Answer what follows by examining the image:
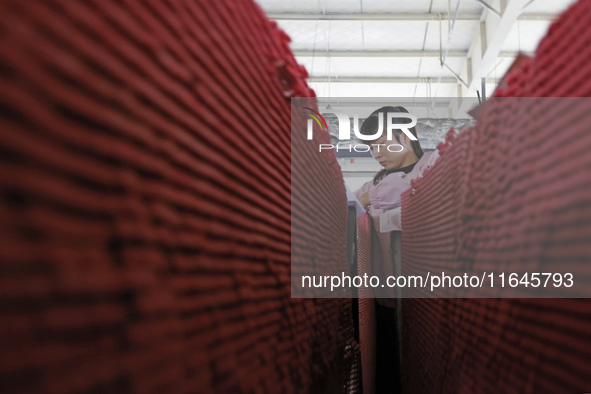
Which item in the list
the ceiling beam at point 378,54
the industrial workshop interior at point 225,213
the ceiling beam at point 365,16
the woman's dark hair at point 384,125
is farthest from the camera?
the ceiling beam at point 378,54

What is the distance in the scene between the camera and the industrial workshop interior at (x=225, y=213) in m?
0.25

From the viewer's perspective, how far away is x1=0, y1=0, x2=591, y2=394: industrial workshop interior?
0.83ft

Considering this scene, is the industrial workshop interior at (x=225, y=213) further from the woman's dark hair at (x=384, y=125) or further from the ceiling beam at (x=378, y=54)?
the ceiling beam at (x=378, y=54)

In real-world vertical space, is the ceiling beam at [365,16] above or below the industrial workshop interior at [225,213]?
above

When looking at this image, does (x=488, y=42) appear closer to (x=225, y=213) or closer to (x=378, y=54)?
(x=378, y=54)

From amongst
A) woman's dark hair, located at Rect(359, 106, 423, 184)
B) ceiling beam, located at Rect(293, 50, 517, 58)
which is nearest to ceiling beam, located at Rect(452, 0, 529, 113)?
ceiling beam, located at Rect(293, 50, 517, 58)

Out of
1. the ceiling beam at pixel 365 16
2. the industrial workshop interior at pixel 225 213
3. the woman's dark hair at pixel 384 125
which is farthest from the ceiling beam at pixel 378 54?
the industrial workshop interior at pixel 225 213

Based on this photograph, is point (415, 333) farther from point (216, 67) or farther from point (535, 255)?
point (216, 67)

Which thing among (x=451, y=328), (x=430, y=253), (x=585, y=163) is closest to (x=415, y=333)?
(x=430, y=253)

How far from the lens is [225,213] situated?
508 mm

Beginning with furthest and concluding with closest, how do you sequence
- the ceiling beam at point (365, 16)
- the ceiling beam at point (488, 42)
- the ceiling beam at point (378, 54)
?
the ceiling beam at point (378, 54) < the ceiling beam at point (365, 16) < the ceiling beam at point (488, 42)

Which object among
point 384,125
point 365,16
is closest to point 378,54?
point 365,16

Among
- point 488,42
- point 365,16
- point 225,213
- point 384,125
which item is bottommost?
point 225,213

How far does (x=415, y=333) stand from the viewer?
176 cm
